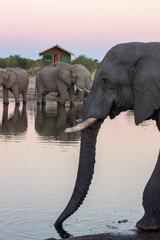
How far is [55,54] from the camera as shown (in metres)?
58.7

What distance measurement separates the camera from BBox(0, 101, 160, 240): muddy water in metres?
5.81

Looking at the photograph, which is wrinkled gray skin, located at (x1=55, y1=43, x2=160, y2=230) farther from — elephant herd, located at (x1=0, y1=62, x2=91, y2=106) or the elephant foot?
elephant herd, located at (x1=0, y1=62, x2=91, y2=106)

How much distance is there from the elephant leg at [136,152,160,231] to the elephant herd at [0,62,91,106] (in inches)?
863

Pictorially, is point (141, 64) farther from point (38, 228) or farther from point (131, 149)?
point (131, 149)

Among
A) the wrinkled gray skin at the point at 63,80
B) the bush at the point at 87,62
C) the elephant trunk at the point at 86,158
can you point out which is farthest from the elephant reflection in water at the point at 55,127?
the bush at the point at 87,62

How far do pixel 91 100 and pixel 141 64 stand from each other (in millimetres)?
478

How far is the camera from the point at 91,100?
5047mm

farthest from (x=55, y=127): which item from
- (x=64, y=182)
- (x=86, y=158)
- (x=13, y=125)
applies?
(x=86, y=158)

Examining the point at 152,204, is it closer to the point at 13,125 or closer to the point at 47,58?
the point at 13,125

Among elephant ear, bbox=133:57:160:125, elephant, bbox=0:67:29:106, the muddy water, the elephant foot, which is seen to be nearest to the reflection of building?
elephant, bbox=0:67:29:106

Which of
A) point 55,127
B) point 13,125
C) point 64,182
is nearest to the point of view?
point 64,182

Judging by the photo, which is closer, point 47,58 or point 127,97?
point 127,97

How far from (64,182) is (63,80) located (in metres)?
20.0

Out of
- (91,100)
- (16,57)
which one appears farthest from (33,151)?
(16,57)
